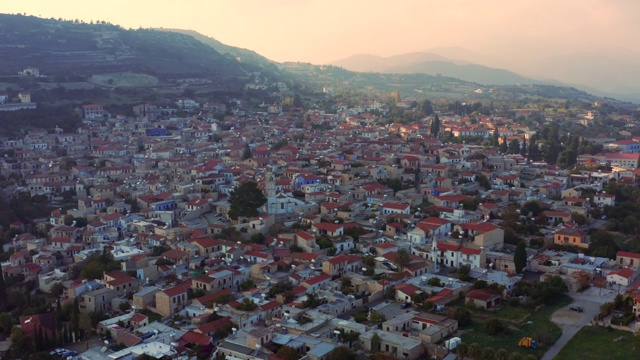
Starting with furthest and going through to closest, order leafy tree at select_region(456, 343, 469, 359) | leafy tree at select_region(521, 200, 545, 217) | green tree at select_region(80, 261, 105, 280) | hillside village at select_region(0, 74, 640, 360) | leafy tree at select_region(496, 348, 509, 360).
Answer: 1. leafy tree at select_region(521, 200, 545, 217)
2. green tree at select_region(80, 261, 105, 280)
3. hillside village at select_region(0, 74, 640, 360)
4. leafy tree at select_region(456, 343, 469, 359)
5. leafy tree at select_region(496, 348, 509, 360)

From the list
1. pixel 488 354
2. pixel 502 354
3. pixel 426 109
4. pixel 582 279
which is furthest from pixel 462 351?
pixel 426 109

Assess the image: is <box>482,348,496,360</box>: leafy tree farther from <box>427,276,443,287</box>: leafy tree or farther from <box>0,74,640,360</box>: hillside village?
<box>427,276,443,287</box>: leafy tree

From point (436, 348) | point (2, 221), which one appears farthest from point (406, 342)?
point (2, 221)

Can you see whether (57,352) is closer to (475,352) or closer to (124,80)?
(475,352)

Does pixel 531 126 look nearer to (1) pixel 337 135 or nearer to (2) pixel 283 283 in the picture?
(1) pixel 337 135

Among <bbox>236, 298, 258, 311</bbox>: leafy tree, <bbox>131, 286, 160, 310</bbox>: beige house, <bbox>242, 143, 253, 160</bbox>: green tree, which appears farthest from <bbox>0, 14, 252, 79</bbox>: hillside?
<bbox>236, 298, 258, 311</bbox>: leafy tree
